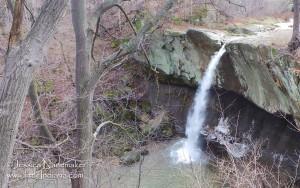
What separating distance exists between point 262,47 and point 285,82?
1.17 m

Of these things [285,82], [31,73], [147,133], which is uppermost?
[31,73]

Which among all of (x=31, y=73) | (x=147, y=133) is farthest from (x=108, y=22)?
(x=31, y=73)

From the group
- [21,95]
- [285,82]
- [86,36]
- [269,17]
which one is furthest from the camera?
[269,17]

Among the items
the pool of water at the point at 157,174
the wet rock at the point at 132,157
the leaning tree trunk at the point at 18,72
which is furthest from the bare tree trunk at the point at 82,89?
the wet rock at the point at 132,157

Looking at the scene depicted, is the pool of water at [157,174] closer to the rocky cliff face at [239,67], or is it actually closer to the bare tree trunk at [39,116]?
the rocky cliff face at [239,67]

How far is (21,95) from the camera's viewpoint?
8.03ft

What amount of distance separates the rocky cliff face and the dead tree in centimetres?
564

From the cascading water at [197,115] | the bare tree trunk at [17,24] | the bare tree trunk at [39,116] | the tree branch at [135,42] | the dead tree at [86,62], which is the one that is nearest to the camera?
the bare tree trunk at [17,24]

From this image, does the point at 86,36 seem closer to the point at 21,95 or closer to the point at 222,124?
the point at 21,95

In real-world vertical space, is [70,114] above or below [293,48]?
below

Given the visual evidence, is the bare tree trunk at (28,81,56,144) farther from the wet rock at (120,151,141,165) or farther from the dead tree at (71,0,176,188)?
the wet rock at (120,151,141,165)

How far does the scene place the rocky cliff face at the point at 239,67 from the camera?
30.0 ft

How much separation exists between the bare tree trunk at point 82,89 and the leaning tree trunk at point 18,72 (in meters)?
2.32

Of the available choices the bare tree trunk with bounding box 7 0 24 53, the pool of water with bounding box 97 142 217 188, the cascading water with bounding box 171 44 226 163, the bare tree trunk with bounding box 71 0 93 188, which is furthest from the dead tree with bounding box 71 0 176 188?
the cascading water with bounding box 171 44 226 163
